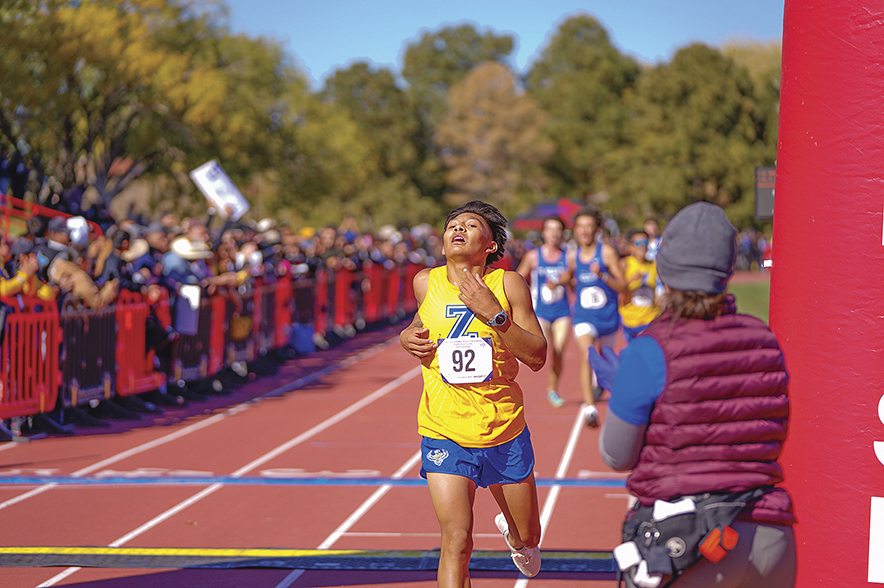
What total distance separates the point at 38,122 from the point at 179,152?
791cm

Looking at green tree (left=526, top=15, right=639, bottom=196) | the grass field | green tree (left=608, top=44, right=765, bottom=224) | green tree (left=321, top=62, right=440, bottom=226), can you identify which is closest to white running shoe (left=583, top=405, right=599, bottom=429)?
the grass field

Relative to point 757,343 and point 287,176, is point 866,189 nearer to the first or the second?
point 757,343

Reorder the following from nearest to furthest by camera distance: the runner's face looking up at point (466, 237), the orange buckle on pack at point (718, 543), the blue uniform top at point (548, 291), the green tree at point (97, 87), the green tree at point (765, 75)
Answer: the orange buckle on pack at point (718, 543)
the runner's face looking up at point (466, 237)
the blue uniform top at point (548, 291)
the green tree at point (97, 87)
the green tree at point (765, 75)

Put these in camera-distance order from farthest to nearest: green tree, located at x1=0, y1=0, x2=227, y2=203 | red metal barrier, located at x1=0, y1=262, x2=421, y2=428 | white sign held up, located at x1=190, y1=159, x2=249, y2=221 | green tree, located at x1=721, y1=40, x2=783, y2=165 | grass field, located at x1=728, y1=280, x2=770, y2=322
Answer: green tree, located at x1=721, y1=40, x2=783, y2=165 < grass field, located at x1=728, y1=280, x2=770, y2=322 < green tree, located at x1=0, y1=0, x2=227, y2=203 < white sign held up, located at x1=190, y1=159, x2=249, y2=221 < red metal barrier, located at x1=0, y1=262, x2=421, y2=428

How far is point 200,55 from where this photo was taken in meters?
34.4

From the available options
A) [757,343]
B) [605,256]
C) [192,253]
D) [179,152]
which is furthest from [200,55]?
[757,343]

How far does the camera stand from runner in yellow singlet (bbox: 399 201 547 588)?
14.4 feet

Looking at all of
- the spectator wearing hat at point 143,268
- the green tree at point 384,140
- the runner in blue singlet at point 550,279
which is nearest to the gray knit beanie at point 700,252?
the runner in blue singlet at point 550,279

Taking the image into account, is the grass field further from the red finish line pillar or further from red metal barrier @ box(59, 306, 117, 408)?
the red finish line pillar

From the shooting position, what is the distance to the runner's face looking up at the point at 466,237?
462cm

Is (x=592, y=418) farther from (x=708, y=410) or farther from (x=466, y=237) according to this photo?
(x=708, y=410)

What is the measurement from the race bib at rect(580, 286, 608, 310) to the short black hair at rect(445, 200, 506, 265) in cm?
528

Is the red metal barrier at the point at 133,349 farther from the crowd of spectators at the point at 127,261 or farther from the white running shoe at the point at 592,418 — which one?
the white running shoe at the point at 592,418

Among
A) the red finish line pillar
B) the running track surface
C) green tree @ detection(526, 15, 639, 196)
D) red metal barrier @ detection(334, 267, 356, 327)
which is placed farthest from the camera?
green tree @ detection(526, 15, 639, 196)
